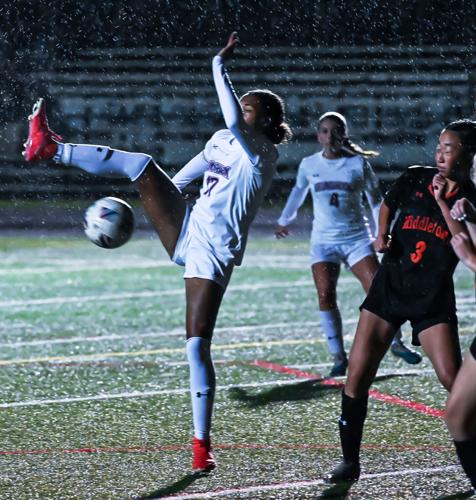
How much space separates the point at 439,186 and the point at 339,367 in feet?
12.4

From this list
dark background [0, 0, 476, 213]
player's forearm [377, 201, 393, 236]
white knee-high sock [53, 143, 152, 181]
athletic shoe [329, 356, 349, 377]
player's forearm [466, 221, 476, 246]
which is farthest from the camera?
dark background [0, 0, 476, 213]

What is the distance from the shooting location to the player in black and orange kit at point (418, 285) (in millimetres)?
5676

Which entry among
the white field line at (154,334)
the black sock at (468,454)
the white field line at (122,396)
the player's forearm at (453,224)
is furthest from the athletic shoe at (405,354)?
the black sock at (468,454)

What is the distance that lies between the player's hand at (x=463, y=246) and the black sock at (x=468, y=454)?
2.48 ft

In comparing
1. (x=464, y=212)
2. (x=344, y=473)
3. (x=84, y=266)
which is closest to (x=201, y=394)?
(x=344, y=473)

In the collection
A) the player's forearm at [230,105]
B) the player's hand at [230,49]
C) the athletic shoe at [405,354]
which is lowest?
the athletic shoe at [405,354]

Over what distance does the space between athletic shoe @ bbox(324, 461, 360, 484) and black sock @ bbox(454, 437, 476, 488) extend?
3.18 ft

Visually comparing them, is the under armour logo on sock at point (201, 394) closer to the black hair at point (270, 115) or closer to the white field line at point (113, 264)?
the black hair at point (270, 115)

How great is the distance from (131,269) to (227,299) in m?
3.12

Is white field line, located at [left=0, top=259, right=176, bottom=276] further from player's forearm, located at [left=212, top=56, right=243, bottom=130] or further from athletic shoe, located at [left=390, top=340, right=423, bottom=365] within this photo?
player's forearm, located at [left=212, top=56, right=243, bottom=130]

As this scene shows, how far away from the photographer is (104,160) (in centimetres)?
689

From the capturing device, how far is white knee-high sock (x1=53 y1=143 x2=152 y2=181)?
269 inches

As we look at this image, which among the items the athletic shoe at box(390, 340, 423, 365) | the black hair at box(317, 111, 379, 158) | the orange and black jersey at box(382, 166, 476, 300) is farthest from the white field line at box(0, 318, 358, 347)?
the orange and black jersey at box(382, 166, 476, 300)

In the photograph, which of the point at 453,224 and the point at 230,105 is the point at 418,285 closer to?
the point at 453,224
